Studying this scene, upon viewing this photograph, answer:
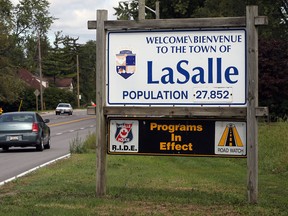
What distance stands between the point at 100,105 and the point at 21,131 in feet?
46.6

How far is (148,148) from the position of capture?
10312mm

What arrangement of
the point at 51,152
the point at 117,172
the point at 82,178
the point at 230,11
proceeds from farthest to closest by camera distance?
the point at 230,11, the point at 51,152, the point at 117,172, the point at 82,178

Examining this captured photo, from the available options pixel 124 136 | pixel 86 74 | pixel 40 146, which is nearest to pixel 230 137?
pixel 124 136

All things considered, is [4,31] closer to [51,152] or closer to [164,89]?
[51,152]

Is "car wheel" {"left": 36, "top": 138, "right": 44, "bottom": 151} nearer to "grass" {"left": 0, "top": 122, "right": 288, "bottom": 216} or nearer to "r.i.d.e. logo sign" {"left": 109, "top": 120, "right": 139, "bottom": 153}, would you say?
"grass" {"left": 0, "top": 122, "right": 288, "bottom": 216}

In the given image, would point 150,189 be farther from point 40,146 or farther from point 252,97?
point 40,146

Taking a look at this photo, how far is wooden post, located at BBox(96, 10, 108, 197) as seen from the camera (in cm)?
1035

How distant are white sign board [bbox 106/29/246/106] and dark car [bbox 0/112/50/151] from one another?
13979 mm

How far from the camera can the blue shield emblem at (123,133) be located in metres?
10.4

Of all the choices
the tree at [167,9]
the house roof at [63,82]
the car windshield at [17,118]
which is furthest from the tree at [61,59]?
the car windshield at [17,118]

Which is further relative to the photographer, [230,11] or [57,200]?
[230,11]

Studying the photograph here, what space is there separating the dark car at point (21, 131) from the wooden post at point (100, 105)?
13883mm

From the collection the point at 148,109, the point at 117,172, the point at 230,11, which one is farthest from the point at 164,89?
the point at 230,11

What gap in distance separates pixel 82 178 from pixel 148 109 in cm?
371
